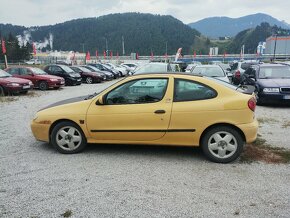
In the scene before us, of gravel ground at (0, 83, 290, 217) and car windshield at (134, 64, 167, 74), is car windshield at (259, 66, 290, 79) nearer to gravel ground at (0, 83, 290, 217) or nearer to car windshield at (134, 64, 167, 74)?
car windshield at (134, 64, 167, 74)

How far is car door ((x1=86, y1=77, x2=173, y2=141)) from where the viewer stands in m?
5.28

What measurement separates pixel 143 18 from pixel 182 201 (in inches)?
6477

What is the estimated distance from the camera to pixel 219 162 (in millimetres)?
5219

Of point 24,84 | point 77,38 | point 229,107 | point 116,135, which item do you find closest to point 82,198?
point 116,135

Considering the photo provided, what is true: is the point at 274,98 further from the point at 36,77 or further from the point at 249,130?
the point at 36,77

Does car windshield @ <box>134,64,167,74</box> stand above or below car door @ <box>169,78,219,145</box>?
above

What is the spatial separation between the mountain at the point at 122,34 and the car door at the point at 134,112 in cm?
12917

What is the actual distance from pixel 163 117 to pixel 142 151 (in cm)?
99

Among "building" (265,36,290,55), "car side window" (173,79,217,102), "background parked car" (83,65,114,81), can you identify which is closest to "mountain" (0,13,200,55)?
"building" (265,36,290,55)

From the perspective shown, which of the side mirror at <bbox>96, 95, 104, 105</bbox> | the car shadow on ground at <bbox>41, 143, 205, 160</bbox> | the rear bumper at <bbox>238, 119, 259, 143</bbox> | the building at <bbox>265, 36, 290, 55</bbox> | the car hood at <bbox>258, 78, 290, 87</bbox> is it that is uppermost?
the building at <bbox>265, 36, 290, 55</bbox>

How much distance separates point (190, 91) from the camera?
531 centimetres

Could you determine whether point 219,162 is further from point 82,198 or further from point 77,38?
point 77,38

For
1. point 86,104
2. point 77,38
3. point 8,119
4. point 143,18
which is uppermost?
point 143,18

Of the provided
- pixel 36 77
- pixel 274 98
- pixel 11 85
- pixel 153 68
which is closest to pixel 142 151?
pixel 274 98
